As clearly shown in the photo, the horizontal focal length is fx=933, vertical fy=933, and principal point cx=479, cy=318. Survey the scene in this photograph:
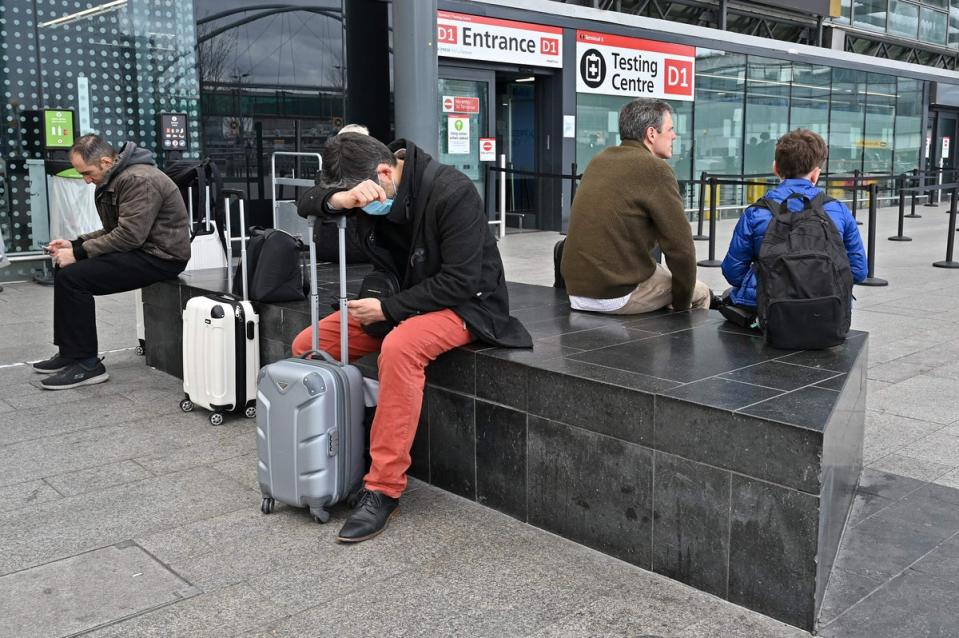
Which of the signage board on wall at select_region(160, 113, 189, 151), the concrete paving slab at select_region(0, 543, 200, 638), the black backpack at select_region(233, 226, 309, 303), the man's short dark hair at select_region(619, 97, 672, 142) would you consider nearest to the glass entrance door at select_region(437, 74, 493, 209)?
the signage board on wall at select_region(160, 113, 189, 151)

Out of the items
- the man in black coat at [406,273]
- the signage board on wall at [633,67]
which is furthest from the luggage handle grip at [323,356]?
the signage board on wall at [633,67]

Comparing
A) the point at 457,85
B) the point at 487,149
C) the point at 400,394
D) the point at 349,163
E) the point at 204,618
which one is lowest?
the point at 204,618

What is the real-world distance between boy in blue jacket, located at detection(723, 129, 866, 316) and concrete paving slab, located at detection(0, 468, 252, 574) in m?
2.40

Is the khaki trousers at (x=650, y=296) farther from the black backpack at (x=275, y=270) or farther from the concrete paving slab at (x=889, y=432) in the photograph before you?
the black backpack at (x=275, y=270)

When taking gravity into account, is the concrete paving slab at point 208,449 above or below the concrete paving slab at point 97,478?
above

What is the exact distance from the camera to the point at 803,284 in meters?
3.61

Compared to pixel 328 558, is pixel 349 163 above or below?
above

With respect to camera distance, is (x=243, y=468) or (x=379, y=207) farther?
(x=243, y=468)

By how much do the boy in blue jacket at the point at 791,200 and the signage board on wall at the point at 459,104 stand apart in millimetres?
9630

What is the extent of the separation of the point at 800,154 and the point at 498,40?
10.0 metres

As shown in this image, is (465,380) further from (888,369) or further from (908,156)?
(908,156)

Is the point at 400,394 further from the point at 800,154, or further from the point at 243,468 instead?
the point at 800,154

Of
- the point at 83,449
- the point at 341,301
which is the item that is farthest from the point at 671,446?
the point at 83,449

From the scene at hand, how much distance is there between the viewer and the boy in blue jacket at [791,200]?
4.07m
